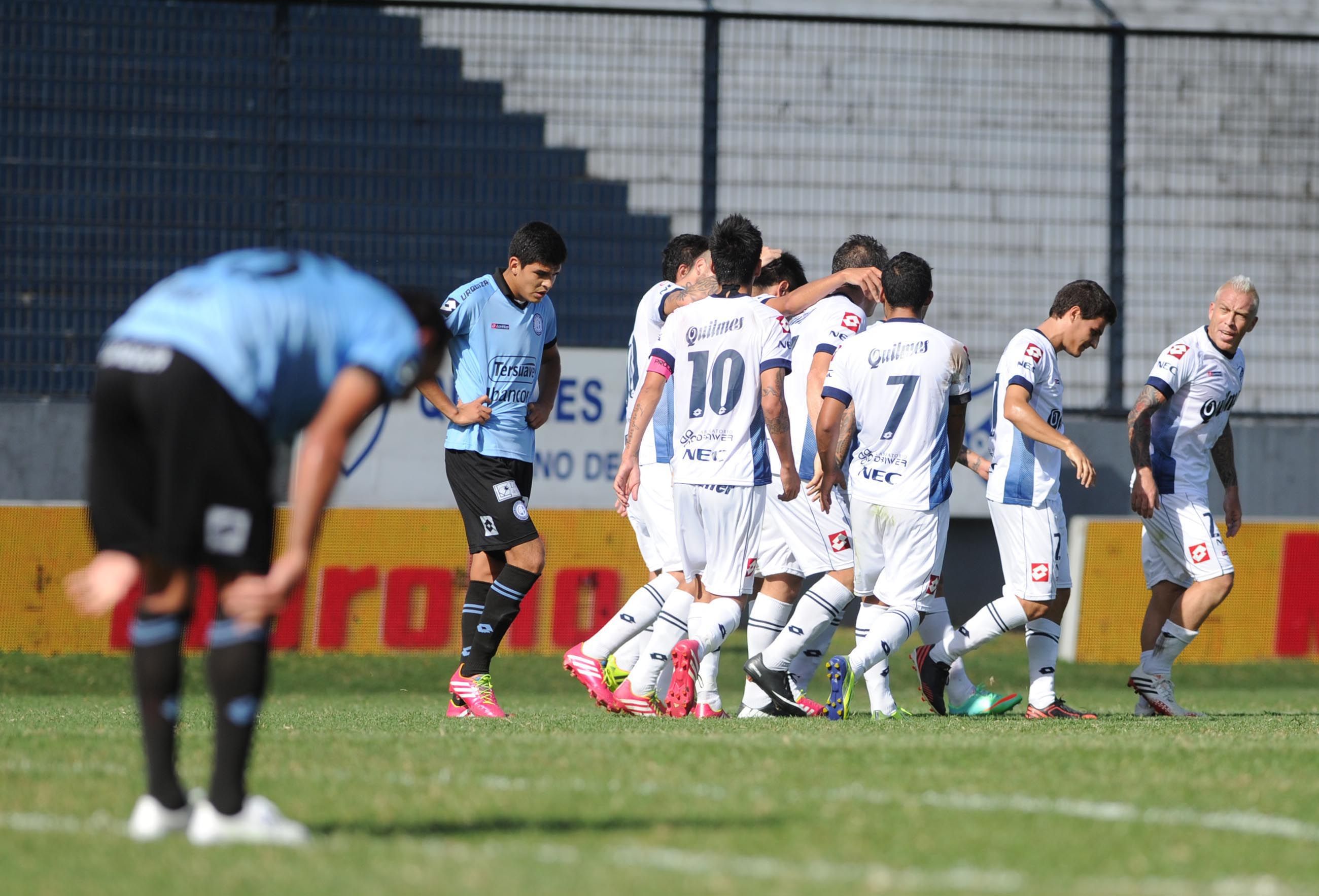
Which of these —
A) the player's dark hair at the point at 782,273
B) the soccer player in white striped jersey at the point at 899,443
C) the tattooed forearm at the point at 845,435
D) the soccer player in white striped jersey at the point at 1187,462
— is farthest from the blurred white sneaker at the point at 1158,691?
the player's dark hair at the point at 782,273

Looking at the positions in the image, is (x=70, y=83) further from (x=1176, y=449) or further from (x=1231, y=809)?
(x=1231, y=809)

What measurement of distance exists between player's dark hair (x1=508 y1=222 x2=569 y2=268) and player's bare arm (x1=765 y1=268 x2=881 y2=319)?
1139mm

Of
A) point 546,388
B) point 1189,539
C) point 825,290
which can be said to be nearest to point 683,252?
point 546,388

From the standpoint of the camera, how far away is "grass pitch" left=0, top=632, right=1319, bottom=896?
12.1 feet

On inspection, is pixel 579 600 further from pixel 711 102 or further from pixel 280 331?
pixel 280 331

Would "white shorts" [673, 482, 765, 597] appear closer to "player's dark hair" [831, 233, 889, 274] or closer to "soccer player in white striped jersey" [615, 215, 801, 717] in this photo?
"soccer player in white striped jersey" [615, 215, 801, 717]

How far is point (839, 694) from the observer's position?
28.0 feet

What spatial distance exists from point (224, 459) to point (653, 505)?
18.8ft

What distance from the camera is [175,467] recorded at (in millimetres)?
4035

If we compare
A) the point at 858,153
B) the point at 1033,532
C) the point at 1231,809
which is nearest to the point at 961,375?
the point at 1033,532

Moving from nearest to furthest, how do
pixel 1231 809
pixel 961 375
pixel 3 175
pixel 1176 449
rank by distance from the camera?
pixel 1231 809, pixel 961 375, pixel 1176 449, pixel 3 175

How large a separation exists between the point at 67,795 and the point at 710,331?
445cm

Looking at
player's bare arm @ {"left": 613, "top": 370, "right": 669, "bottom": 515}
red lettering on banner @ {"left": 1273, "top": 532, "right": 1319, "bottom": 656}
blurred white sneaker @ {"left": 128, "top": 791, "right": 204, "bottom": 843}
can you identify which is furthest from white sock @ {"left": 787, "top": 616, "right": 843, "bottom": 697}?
red lettering on banner @ {"left": 1273, "top": 532, "right": 1319, "bottom": 656}

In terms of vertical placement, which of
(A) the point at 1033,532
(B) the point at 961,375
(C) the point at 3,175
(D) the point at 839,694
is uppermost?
(C) the point at 3,175
